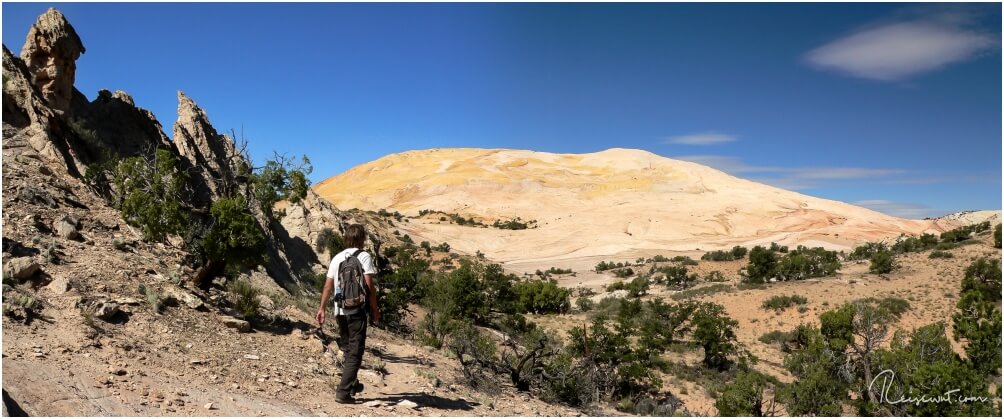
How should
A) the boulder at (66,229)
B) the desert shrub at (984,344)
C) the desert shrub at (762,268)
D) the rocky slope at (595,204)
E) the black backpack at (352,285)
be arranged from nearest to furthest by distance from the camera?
the black backpack at (352,285) → the boulder at (66,229) → the desert shrub at (984,344) → the desert shrub at (762,268) → the rocky slope at (595,204)

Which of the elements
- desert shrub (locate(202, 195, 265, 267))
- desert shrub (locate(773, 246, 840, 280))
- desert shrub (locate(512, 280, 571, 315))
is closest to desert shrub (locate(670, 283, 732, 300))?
desert shrub (locate(773, 246, 840, 280))

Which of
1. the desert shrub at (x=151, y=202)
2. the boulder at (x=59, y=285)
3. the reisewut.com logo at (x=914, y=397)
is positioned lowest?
the reisewut.com logo at (x=914, y=397)

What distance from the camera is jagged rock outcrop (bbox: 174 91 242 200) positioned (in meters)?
20.0

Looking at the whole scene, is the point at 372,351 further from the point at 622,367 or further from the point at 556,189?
the point at 556,189

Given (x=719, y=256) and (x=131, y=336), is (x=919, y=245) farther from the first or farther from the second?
(x=131, y=336)

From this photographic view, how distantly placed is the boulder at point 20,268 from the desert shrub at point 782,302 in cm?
2667

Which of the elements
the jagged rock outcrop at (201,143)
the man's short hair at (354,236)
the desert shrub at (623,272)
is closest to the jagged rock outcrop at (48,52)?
the jagged rock outcrop at (201,143)

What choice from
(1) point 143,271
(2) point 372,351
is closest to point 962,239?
(2) point 372,351

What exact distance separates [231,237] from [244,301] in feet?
3.28

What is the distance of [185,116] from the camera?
75.7ft

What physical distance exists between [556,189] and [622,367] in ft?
199

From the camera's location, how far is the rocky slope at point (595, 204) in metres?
52.0

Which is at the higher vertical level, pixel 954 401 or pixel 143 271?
pixel 143 271

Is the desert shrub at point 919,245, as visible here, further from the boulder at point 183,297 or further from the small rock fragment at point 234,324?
the boulder at point 183,297
